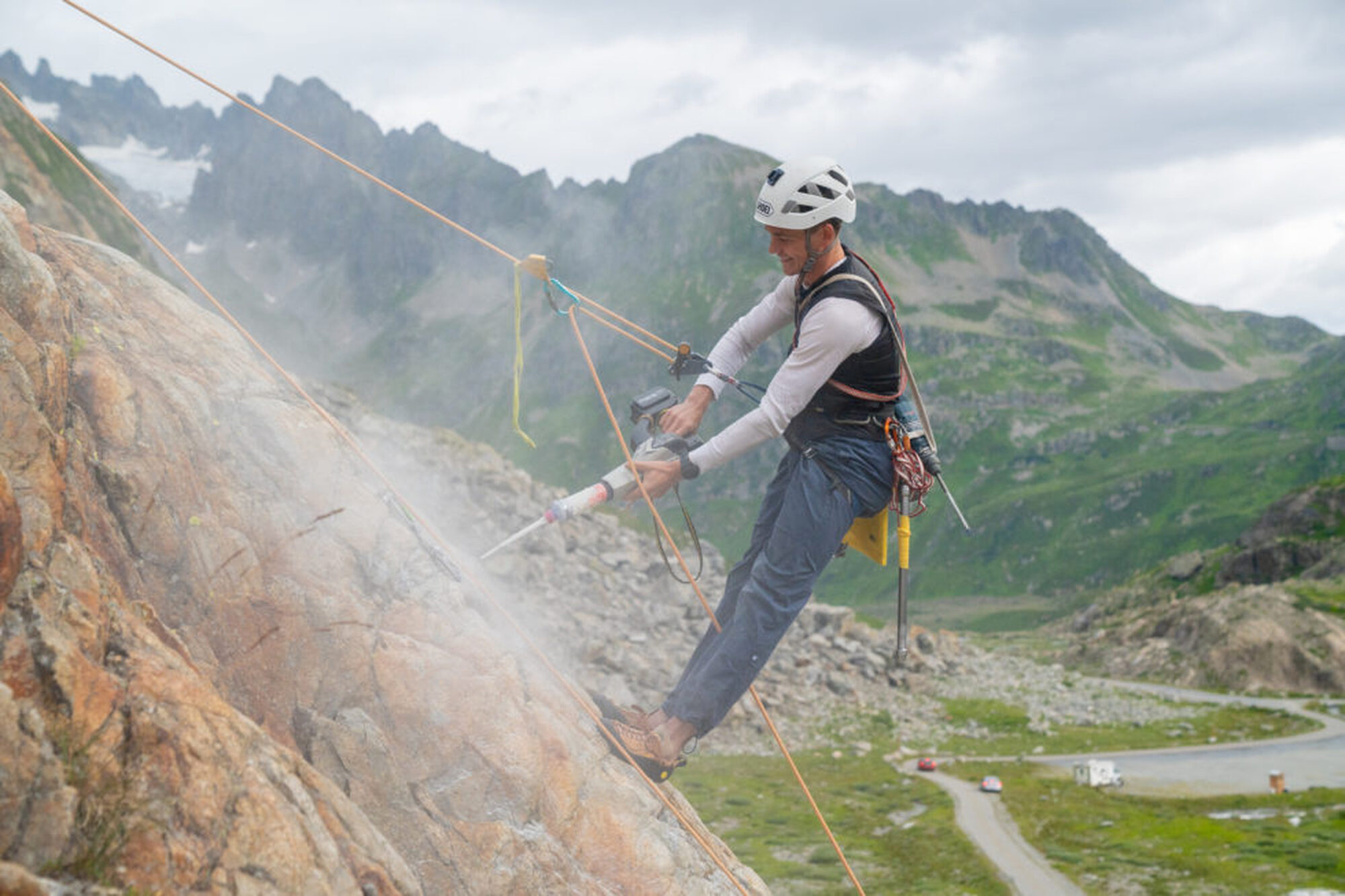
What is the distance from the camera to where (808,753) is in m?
48.2

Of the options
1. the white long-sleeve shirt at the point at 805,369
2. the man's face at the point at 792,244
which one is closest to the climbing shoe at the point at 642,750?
the white long-sleeve shirt at the point at 805,369

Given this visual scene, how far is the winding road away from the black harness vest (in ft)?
96.3

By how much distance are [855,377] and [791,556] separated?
1878mm

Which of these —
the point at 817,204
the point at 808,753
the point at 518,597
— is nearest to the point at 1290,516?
the point at 808,753

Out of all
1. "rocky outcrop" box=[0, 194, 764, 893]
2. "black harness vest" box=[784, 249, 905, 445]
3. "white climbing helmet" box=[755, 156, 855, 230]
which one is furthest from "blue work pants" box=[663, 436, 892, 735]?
"white climbing helmet" box=[755, 156, 855, 230]

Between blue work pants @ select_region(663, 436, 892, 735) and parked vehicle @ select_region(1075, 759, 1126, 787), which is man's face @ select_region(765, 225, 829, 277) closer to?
blue work pants @ select_region(663, 436, 892, 735)

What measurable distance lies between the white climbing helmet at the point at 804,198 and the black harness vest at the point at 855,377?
50 centimetres

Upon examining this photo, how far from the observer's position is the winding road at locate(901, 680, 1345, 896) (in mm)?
35062

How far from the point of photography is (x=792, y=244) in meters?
8.77

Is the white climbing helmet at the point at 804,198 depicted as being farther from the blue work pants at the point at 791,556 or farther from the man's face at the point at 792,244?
the blue work pants at the point at 791,556

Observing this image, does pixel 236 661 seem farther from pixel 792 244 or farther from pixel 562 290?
pixel 792 244

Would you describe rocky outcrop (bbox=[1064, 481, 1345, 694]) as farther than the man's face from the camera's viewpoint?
Yes

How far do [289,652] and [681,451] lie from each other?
13.5 ft

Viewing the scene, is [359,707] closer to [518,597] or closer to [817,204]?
[817,204]
